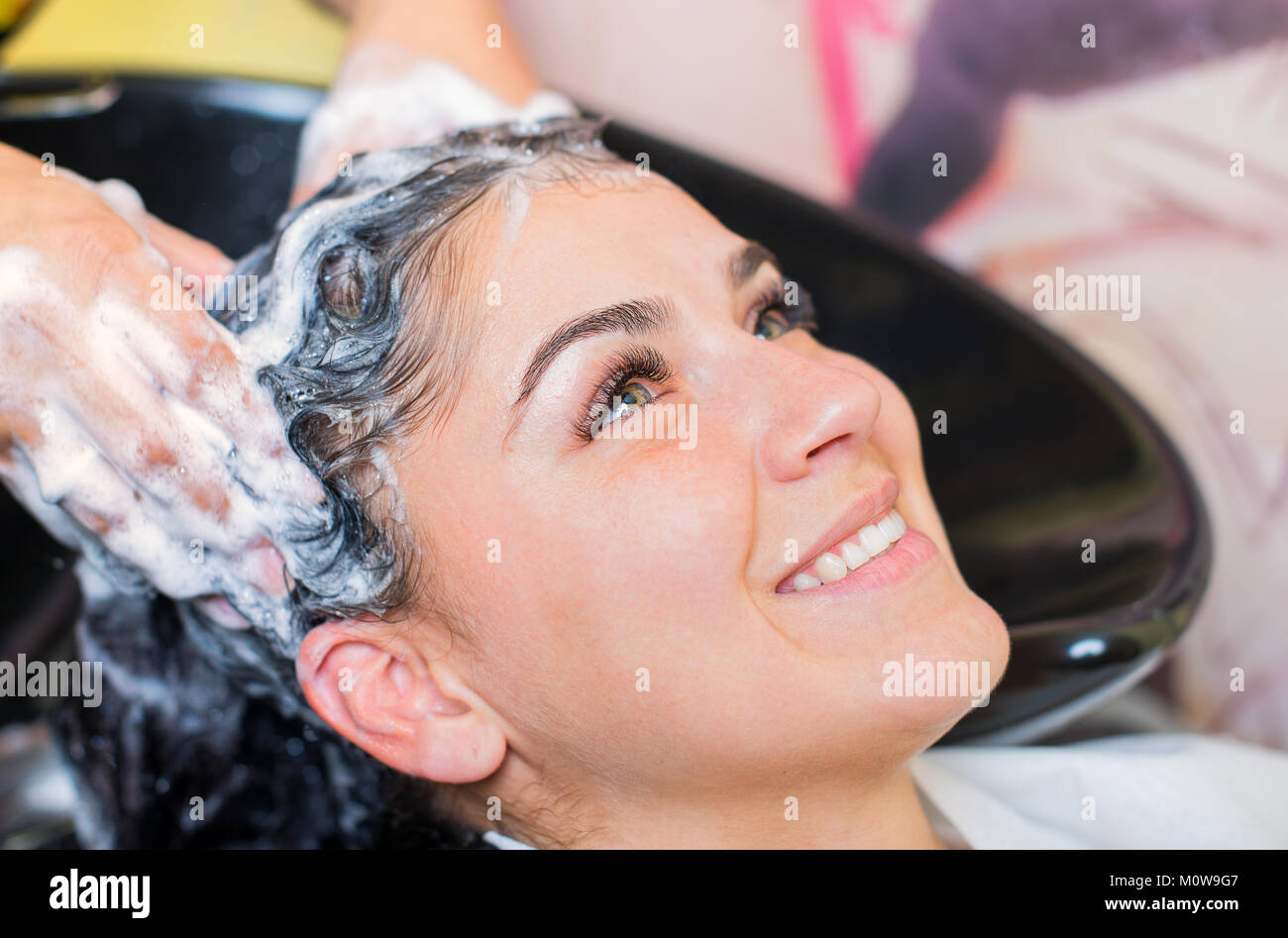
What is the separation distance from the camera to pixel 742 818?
2.22ft

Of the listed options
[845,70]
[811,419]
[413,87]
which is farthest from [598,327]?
[845,70]

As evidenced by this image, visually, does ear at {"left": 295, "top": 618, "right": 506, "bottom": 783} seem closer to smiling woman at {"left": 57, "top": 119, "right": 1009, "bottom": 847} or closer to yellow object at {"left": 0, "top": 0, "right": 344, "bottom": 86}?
smiling woman at {"left": 57, "top": 119, "right": 1009, "bottom": 847}

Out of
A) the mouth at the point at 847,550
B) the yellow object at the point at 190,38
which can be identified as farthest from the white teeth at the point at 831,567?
the yellow object at the point at 190,38

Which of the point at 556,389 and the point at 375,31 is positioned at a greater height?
the point at 375,31

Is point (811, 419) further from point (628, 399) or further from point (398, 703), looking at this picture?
point (398, 703)

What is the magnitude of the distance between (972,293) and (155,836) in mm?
886

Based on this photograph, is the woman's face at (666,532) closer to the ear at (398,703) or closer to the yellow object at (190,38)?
the ear at (398,703)

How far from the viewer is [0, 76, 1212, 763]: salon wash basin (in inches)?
38.2

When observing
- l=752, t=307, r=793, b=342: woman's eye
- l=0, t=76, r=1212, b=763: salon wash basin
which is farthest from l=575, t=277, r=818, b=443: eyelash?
l=0, t=76, r=1212, b=763: salon wash basin

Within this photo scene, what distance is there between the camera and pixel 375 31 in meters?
1.04

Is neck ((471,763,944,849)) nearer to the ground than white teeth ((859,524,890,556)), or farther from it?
nearer to the ground

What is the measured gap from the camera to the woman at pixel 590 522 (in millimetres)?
608

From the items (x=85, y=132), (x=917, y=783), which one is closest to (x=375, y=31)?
(x=85, y=132)
